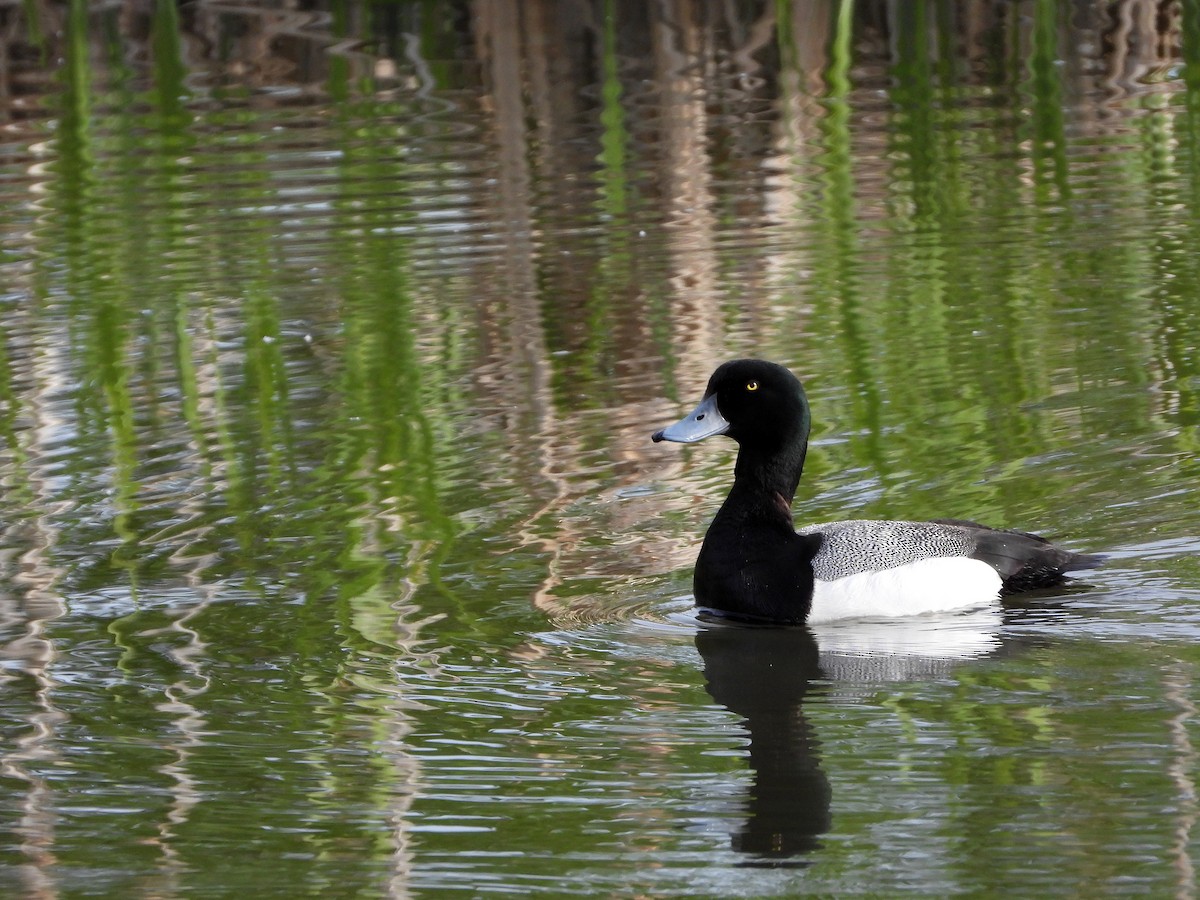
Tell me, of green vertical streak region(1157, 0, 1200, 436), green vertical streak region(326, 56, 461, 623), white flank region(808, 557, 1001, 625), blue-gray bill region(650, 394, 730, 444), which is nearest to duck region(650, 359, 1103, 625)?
white flank region(808, 557, 1001, 625)

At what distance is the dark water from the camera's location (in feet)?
17.0

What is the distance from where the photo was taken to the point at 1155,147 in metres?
15.2

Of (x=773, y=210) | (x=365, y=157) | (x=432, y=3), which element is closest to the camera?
(x=773, y=210)

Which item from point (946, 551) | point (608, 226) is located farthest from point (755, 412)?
point (608, 226)

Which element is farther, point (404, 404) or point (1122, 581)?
point (404, 404)

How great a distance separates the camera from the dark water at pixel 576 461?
5.20 m

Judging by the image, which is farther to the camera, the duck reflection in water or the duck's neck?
the duck's neck

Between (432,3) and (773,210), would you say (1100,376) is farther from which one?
(432,3)

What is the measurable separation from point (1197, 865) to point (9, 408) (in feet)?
23.4

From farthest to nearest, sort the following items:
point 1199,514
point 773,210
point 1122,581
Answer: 1. point 773,210
2. point 1199,514
3. point 1122,581

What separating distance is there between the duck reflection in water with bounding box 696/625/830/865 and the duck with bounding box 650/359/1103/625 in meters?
0.14

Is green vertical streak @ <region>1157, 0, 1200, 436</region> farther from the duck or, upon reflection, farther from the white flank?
the white flank

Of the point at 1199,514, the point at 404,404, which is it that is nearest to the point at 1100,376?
the point at 1199,514

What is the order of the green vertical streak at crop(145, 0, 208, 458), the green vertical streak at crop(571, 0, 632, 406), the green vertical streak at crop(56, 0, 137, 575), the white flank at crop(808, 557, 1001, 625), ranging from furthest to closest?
the green vertical streak at crop(145, 0, 208, 458)
the green vertical streak at crop(571, 0, 632, 406)
the green vertical streak at crop(56, 0, 137, 575)
the white flank at crop(808, 557, 1001, 625)
